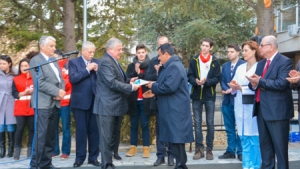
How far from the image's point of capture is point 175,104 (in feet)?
22.8

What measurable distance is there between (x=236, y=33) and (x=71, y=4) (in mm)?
15151

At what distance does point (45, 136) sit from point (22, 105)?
1.55 meters

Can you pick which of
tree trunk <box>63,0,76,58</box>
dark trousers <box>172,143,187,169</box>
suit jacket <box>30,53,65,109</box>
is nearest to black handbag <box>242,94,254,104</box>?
dark trousers <box>172,143,187,169</box>

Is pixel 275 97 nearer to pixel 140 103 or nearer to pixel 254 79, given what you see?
pixel 254 79

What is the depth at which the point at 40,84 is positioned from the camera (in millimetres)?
7457

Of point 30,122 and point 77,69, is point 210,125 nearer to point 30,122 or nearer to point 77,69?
point 77,69

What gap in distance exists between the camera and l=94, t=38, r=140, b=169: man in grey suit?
731 centimetres

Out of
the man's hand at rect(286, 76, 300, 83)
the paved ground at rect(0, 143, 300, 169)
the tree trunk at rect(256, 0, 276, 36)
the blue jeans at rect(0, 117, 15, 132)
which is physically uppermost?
the tree trunk at rect(256, 0, 276, 36)

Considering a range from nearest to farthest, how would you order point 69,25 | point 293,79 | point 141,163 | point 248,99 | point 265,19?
point 293,79, point 248,99, point 141,163, point 265,19, point 69,25

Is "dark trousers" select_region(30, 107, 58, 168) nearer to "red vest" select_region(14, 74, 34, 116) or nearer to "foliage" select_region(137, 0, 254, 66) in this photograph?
"red vest" select_region(14, 74, 34, 116)

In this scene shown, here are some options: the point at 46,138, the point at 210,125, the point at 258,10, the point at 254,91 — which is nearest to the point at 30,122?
the point at 46,138

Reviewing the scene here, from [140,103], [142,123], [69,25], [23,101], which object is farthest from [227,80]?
[69,25]

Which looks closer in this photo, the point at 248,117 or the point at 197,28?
the point at 248,117

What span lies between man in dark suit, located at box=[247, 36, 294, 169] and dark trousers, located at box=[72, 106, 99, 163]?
3.14 metres
